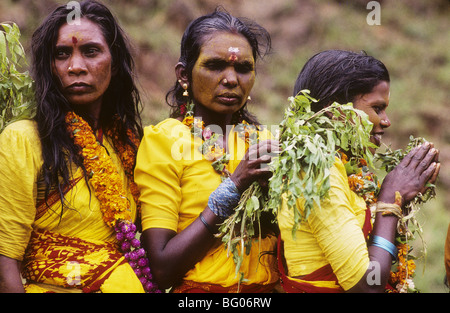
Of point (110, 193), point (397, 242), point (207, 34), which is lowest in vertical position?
point (397, 242)

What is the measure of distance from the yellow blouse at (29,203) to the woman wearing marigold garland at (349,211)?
1.03 meters

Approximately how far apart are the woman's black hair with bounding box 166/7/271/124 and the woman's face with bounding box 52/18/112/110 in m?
0.54

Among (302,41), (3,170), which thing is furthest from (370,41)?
(3,170)

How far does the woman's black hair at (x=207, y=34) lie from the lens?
3.78m

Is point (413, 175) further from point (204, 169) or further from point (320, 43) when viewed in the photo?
point (320, 43)

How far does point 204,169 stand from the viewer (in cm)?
363

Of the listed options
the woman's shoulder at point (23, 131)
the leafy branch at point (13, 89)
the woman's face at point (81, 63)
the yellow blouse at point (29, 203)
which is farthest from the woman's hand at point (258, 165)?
the leafy branch at point (13, 89)

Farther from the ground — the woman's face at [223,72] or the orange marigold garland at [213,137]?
the woman's face at [223,72]

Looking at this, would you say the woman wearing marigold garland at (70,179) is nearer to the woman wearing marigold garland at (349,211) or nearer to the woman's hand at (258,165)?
the woman's hand at (258,165)

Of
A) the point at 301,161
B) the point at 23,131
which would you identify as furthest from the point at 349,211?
the point at 23,131

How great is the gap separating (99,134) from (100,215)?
60 cm

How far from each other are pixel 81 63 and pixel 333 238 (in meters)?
1.86
